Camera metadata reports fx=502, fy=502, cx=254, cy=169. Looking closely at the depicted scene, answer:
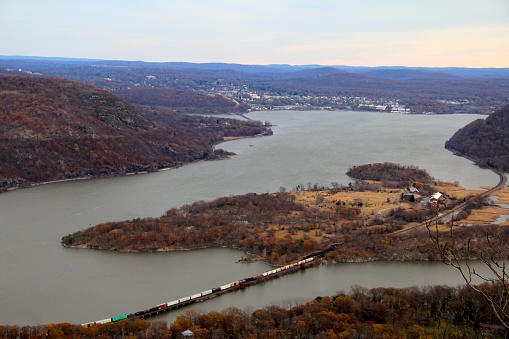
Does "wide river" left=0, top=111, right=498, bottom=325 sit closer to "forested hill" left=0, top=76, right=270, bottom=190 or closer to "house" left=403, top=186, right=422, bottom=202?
"forested hill" left=0, top=76, right=270, bottom=190

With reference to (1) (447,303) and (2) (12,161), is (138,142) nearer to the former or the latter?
(2) (12,161)

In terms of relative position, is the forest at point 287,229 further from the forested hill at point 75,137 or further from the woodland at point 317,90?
the woodland at point 317,90

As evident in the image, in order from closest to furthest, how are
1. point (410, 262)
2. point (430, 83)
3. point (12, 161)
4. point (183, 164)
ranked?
point (410, 262)
point (12, 161)
point (183, 164)
point (430, 83)

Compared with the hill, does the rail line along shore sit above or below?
below

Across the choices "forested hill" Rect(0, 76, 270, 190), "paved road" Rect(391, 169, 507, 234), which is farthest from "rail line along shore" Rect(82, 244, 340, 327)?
"forested hill" Rect(0, 76, 270, 190)

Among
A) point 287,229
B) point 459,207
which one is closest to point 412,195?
point 459,207

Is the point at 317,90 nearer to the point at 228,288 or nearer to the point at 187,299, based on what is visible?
the point at 228,288

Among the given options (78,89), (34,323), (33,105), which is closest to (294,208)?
(34,323)

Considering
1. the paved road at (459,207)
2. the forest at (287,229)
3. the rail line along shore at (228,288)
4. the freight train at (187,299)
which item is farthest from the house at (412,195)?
the freight train at (187,299)
